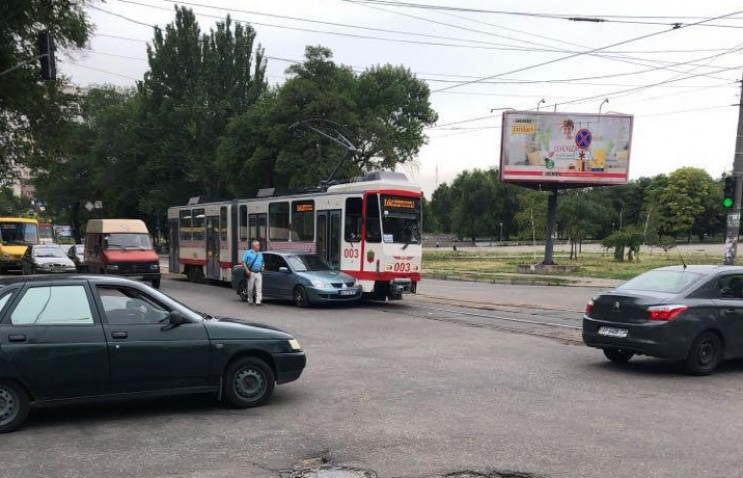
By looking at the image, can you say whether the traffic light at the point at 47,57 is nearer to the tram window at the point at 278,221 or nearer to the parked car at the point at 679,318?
the tram window at the point at 278,221

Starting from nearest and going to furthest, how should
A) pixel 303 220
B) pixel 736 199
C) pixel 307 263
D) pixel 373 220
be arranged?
pixel 736 199 → pixel 373 220 → pixel 307 263 → pixel 303 220

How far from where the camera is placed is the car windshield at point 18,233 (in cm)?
3388

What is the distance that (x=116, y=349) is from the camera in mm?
6355

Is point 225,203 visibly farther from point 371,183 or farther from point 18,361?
point 18,361

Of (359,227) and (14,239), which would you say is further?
(14,239)

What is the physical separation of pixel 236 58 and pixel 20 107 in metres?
25.9

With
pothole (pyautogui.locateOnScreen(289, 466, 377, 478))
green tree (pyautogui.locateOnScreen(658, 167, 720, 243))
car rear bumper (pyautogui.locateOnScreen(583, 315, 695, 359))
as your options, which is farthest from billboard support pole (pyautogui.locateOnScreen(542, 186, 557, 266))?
green tree (pyautogui.locateOnScreen(658, 167, 720, 243))

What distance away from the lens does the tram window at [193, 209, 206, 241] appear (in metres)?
26.4

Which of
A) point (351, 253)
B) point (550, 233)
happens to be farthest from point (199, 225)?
point (550, 233)

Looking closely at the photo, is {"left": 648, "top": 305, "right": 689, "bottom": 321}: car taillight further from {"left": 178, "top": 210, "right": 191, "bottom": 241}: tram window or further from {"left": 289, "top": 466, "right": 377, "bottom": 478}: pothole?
{"left": 178, "top": 210, "right": 191, "bottom": 241}: tram window

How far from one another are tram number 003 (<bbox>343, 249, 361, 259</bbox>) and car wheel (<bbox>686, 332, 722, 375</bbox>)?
10437mm

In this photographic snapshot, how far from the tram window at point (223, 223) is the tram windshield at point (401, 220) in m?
9.12

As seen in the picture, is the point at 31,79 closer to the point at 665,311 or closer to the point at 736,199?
the point at 665,311

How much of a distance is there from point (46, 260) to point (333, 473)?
2687cm
